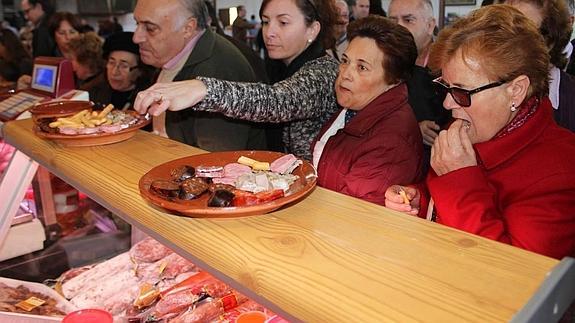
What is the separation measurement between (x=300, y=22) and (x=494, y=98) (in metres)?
1.42

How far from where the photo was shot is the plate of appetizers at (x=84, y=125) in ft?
6.03

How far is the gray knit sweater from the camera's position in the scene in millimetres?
1915

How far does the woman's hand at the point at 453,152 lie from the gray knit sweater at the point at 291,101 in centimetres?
73

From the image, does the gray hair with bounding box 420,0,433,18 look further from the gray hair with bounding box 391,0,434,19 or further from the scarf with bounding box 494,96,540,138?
the scarf with bounding box 494,96,540,138

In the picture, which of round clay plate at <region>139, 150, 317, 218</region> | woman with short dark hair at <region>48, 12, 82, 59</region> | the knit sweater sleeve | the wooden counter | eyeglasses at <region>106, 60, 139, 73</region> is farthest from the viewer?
woman with short dark hair at <region>48, 12, 82, 59</region>

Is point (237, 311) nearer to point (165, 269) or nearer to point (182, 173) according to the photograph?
point (165, 269)

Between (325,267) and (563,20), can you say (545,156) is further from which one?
(563,20)

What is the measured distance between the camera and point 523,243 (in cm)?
143

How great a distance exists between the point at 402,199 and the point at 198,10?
5.81ft

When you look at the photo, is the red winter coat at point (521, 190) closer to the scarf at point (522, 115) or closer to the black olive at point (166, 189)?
the scarf at point (522, 115)

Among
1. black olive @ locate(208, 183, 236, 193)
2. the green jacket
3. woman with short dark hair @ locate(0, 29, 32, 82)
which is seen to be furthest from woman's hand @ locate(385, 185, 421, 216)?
woman with short dark hair @ locate(0, 29, 32, 82)

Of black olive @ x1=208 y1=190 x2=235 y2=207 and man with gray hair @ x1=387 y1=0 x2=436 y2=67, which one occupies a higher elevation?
man with gray hair @ x1=387 y1=0 x2=436 y2=67

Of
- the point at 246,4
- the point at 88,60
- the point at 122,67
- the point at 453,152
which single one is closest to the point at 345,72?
the point at 453,152

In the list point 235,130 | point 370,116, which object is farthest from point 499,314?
point 235,130
